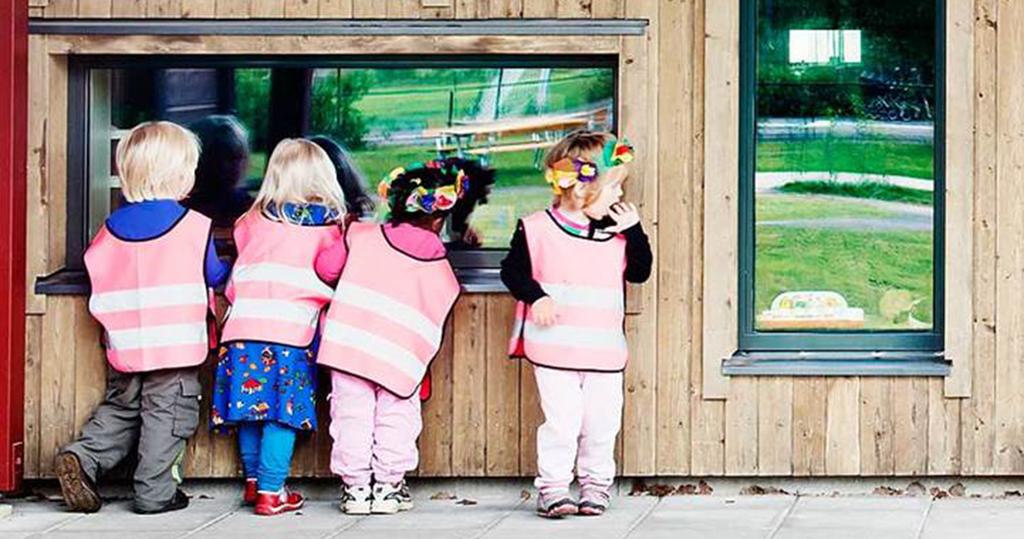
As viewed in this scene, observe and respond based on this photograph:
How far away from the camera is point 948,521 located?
31.8 feet

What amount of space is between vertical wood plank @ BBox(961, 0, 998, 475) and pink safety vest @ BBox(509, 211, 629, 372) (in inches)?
61.9

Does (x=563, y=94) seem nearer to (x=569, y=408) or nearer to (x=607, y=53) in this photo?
(x=607, y=53)

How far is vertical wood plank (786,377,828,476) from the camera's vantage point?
10.3m

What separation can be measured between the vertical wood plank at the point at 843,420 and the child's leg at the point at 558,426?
1.19 metres

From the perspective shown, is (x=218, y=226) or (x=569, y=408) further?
(x=218, y=226)

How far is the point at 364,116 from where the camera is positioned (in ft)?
34.6

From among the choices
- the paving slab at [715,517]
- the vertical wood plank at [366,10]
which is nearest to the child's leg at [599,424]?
the paving slab at [715,517]

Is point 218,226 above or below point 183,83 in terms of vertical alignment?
below

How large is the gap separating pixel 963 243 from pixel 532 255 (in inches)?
74.3

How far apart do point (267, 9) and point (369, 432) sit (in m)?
1.90

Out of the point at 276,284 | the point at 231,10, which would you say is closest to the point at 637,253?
the point at 276,284

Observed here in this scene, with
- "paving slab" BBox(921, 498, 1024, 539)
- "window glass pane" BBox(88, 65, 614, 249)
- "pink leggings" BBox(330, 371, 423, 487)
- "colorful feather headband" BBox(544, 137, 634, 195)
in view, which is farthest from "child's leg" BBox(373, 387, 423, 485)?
"paving slab" BBox(921, 498, 1024, 539)

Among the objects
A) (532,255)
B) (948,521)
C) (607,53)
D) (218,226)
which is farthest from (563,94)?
(948,521)

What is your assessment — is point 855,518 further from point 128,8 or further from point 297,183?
point 128,8
